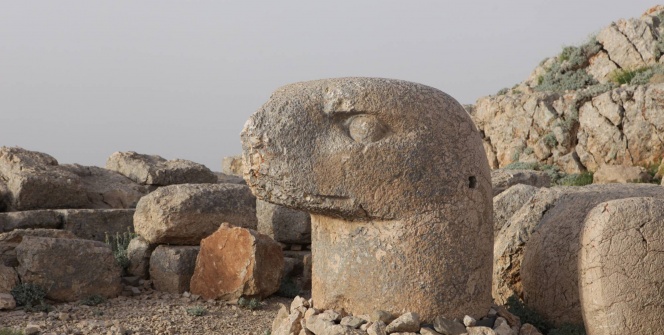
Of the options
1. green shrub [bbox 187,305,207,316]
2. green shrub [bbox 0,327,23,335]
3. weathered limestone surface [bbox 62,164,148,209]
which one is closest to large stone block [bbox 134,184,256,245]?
green shrub [bbox 187,305,207,316]

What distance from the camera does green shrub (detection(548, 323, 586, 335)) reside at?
14.1 feet

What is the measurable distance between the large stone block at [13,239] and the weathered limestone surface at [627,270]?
6231 millimetres

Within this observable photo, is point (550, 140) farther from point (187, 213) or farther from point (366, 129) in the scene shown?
point (366, 129)

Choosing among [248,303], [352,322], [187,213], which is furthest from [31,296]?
[352,322]

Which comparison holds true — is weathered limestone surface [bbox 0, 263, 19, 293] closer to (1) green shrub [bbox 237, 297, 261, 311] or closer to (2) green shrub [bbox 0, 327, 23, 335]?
(2) green shrub [bbox 0, 327, 23, 335]

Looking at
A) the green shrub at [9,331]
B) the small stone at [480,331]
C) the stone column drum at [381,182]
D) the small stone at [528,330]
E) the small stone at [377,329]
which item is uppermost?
the stone column drum at [381,182]

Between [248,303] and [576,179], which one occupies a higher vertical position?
[248,303]

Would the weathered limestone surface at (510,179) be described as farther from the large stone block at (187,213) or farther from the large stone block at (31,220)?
the large stone block at (31,220)

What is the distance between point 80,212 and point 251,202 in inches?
102

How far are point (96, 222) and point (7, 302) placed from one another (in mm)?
2844

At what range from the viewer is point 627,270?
387 cm

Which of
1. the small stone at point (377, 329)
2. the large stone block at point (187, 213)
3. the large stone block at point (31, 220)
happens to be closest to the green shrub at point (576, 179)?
the large stone block at point (187, 213)

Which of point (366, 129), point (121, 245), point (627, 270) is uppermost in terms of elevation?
point (366, 129)

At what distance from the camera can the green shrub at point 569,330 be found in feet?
14.1
